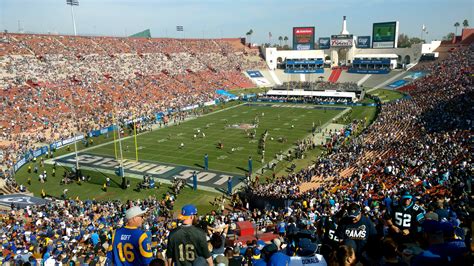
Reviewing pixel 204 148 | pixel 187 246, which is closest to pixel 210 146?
pixel 204 148

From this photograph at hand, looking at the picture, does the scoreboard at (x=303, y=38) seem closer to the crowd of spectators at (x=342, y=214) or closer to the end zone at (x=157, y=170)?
the crowd of spectators at (x=342, y=214)

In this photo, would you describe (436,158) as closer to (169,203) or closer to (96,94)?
(169,203)

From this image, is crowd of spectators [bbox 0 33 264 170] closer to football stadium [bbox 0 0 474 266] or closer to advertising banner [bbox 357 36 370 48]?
football stadium [bbox 0 0 474 266]

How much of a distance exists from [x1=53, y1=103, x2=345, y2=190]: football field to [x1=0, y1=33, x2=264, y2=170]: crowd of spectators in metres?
7.41

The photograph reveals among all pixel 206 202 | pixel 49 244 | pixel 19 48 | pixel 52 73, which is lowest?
pixel 206 202

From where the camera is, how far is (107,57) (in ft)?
222

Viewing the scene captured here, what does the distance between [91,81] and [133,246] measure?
2279 inches

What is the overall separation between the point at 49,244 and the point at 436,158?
19.9 metres

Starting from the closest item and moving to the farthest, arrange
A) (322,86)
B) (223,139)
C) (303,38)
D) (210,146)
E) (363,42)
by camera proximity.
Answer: (210,146)
(223,139)
(322,86)
(363,42)
(303,38)

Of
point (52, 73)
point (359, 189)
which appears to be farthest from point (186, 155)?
point (52, 73)


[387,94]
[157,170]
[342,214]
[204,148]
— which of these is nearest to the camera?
[342,214]

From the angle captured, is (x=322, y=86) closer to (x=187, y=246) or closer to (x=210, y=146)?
(x=210, y=146)

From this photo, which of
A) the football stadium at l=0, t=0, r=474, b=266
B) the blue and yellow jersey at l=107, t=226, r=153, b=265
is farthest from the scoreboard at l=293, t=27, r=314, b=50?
the blue and yellow jersey at l=107, t=226, r=153, b=265

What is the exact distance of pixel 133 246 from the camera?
190 inches
